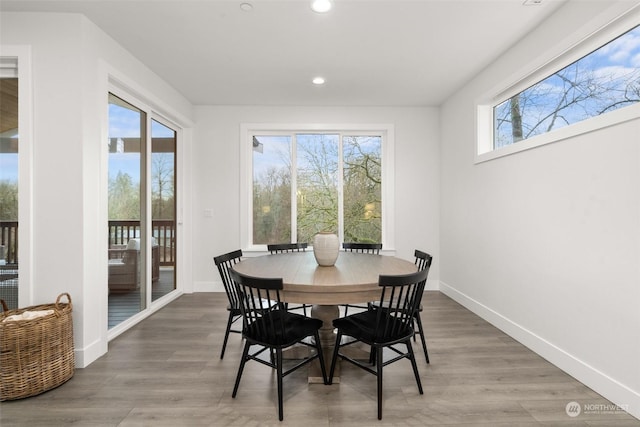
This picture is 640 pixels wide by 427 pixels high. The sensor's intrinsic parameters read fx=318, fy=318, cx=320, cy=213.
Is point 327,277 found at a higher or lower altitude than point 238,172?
lower

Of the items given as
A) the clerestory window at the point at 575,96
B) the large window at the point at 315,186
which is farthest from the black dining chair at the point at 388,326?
the large window at the point at 315,186

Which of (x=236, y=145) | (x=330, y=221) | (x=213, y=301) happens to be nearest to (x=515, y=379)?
(x=330, y=221)

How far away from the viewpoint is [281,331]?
1.95 meters

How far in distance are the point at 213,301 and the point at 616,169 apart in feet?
13.5

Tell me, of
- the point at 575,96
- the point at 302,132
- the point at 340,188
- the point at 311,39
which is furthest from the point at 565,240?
the point at 302,132

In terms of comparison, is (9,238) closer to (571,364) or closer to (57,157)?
(57,157)

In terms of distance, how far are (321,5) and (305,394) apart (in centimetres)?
270

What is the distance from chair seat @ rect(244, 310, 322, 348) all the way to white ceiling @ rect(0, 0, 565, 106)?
2248 mm

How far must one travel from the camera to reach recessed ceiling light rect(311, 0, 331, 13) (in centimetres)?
229

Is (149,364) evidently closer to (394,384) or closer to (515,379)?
(394,384)

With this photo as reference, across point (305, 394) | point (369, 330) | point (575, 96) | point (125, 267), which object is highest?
point (575, 96)

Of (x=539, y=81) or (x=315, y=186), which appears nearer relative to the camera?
(x=539, y=81)

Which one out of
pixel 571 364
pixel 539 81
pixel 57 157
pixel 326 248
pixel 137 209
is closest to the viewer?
pixel 571 364

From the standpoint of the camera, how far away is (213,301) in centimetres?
413
